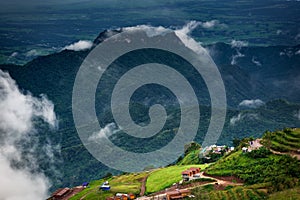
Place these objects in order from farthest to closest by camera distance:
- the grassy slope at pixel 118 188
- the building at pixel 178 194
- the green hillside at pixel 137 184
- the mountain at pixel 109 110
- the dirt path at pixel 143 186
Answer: the mountain at pixel 109 110, the grassy slope at pixel 118 188, the green hillside at pixel 137 184, the dirt path at pixel 143 186, the building at pixel 178 194

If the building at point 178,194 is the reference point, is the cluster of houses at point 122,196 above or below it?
below

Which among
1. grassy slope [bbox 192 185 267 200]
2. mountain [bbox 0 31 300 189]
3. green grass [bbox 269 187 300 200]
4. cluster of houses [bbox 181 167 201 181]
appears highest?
green grass [bbox 269 187 300 200]

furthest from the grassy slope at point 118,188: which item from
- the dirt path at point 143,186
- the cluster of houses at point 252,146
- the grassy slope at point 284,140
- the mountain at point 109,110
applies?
the mountain at point 109,110

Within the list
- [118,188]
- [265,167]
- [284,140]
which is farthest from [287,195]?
[118,188]

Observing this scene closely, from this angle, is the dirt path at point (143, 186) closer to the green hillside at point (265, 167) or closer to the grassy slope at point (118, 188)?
the grassy slope at point (118, 188)

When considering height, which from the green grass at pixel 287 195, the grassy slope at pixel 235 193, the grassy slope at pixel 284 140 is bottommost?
the grassy slope at pixel 235 193

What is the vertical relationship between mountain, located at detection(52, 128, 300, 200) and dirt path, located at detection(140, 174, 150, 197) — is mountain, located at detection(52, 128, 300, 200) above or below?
above

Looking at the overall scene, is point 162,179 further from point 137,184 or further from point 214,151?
point 214,151

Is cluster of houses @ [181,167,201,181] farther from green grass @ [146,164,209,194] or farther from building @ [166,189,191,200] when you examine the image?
building @ [166,189,191,200]

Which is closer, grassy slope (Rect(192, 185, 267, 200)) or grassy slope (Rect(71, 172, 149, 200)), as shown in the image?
grassy slope (Rect(192, 185, 267, 200))

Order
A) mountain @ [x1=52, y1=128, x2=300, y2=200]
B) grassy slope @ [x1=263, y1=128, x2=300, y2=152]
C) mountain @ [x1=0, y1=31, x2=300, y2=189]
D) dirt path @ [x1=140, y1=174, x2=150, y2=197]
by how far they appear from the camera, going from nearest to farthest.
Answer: mountain @ [x1=52, y1=128, x2=300, y2=200] < grassy slope @ [x1=263, y1=128, x2=300, y2=152] < dirt path @ [x1=140, y1=174, x2=150, y2=197] < mountain @ [x1=0, y1=31, x2=300, y2=189]

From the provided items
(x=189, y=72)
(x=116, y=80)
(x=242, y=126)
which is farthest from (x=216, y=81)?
(x=242, y=126)

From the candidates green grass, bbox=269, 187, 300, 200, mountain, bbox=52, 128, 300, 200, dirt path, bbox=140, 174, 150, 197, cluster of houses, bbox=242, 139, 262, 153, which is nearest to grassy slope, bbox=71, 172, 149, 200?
mountain, bbox=52, 128, 300, 200

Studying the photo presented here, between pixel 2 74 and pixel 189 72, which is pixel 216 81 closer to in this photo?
pixel 189 72
